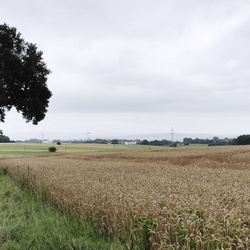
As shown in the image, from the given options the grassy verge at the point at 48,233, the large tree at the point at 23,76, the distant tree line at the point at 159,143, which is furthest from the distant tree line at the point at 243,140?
the grassy verge at the point at 48,233

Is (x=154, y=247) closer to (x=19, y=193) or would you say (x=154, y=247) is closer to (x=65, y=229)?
(x=65, y=229)

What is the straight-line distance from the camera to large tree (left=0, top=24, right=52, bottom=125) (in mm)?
20797

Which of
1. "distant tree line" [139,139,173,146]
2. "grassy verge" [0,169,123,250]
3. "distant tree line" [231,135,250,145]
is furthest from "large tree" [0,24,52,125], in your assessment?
"distant tree line" [139,139,173,146]

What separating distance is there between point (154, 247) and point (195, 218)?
0.78 metres

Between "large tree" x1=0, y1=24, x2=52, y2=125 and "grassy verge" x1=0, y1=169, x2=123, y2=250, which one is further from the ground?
"large tree" x1=0, y1=24, x2=52, y2=125

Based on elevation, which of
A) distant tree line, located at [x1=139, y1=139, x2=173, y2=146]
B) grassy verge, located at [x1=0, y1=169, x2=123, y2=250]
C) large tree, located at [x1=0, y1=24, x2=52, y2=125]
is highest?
large tree, located at [x1=0, y1=24, x2=52, y2=125]

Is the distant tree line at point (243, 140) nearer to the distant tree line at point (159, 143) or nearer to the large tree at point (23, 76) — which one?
the distant tree line at point (159, 143)

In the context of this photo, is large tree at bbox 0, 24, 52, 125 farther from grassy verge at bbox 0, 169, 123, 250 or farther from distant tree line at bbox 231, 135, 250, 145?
distant tree line at bbox 231, 135, 250, 145

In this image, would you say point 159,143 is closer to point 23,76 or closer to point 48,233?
point 23,76

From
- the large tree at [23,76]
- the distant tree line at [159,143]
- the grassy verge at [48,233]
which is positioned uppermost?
the large tree at [23,76]

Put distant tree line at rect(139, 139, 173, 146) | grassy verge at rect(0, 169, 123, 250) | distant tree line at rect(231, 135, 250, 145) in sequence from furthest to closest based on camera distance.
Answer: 1. distant tree line at rect(139, 139, 173, 146)
2. distant tree line at rect(231, 135, 250, 145)
3. grassy verge at rect(0, 169, 123, 250)

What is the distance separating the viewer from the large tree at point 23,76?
20.8m

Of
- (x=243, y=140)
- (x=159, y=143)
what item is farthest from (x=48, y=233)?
(x=159, y=143)

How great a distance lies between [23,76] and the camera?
22.0m
